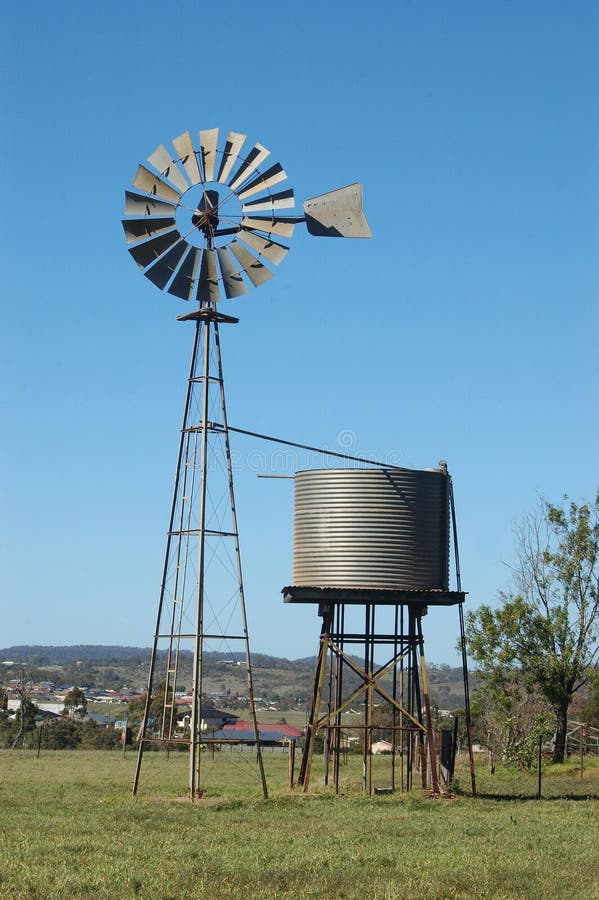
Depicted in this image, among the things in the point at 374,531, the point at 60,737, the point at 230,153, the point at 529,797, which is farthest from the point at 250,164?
the point at 60,737

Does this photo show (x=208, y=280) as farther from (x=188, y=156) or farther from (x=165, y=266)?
(x=188, y=156)

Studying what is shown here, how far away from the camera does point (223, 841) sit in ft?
69.2

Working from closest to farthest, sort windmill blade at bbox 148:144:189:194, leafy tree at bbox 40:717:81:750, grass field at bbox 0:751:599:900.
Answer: grass field at bbox 0:751:599:900 < windmill blade at bbox 148:144:189:194 < leafy tree at bbox 40:717:81:750

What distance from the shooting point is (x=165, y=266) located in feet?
97.5

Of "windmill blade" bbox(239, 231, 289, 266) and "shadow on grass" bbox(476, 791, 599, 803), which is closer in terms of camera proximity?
"windmill blade" bbox(239, 231, 289, 266)

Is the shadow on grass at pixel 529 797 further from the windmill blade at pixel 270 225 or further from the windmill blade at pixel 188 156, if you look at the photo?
→ the windmill blade at pixel 188 156

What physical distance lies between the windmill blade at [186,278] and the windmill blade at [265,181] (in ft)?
6.60

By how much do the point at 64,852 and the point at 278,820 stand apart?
22.4ft

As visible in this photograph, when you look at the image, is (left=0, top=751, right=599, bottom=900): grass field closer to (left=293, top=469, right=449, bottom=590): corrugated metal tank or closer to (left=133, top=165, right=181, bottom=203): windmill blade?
(left=293, top=469, right=449, bottom=590): corrugated metal tank

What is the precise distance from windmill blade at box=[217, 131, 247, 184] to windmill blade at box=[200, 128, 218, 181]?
28 cm

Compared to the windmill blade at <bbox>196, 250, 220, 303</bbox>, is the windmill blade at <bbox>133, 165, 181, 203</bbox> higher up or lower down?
higher up

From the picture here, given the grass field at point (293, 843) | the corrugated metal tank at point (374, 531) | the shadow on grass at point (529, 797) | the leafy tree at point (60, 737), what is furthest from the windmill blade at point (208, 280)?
the leafy tree at point (60, 737)

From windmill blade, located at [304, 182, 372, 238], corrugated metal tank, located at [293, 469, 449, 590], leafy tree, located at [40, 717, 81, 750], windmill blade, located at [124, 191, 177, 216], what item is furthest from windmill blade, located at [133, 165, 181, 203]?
leafy tree, located at [40, 717, 81, 750]

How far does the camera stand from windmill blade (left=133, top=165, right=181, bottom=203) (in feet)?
96.5
